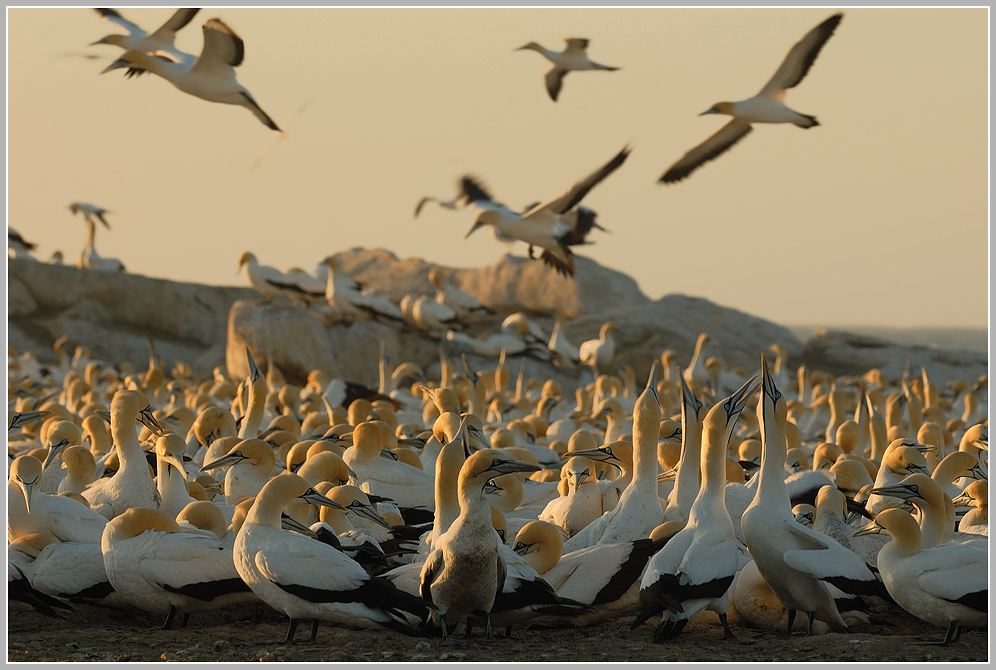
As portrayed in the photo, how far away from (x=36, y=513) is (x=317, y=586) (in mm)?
2160

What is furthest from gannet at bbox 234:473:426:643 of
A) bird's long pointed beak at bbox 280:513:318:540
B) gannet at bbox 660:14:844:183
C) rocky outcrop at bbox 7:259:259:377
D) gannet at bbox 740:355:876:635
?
rocky outcrop at bbox 7:259:259:377

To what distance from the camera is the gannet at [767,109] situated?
10.0 m

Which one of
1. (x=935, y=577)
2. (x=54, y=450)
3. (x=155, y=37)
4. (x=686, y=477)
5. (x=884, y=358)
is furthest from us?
(x=884, y=358)

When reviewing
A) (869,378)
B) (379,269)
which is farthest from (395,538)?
(379,269)

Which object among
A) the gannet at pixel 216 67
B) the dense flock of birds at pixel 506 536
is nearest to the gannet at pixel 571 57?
the gannet at pixel 216 67

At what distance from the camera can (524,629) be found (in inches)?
216

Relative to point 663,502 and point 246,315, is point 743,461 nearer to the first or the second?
point 663,502

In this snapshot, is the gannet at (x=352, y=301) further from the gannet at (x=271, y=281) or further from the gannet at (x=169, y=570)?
the gannet at (x=169, y=570)

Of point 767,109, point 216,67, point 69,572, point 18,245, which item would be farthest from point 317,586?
point 18,245

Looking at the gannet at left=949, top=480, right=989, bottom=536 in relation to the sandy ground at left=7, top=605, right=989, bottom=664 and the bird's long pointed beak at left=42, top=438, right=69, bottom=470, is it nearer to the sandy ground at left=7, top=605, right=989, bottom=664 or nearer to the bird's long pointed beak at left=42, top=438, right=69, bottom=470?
the sandy ground at left=7, top=605, right=989, bottom=664

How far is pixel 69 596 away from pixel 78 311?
21464mm

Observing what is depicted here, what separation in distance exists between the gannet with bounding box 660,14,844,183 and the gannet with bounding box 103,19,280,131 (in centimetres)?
419

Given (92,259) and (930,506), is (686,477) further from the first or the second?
(92,259)

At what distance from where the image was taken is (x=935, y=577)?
4984mm
